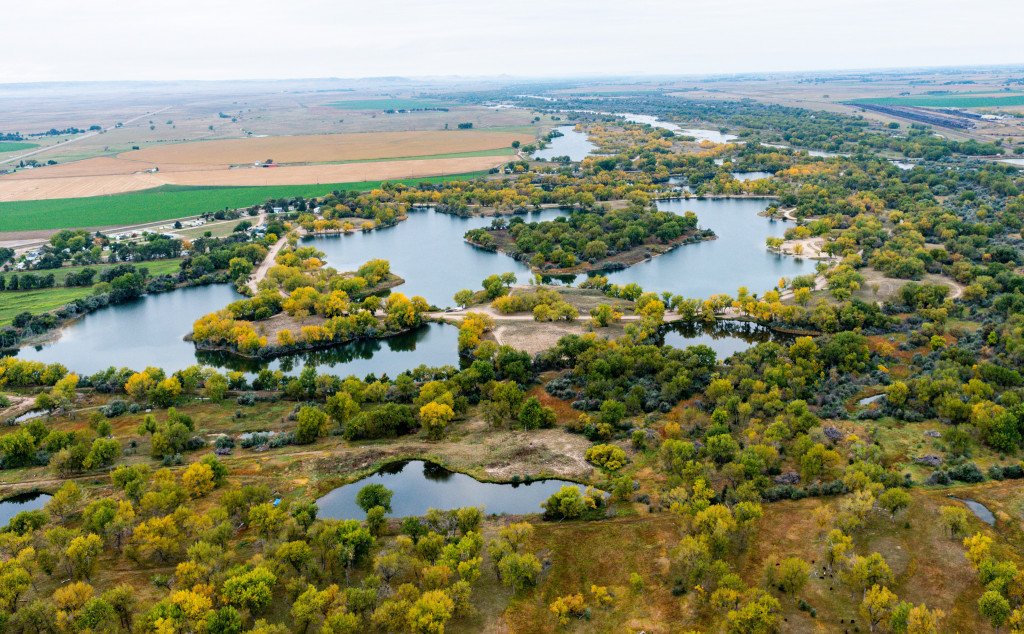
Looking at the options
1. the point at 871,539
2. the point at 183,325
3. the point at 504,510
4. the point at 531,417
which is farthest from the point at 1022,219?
the point at 183,325

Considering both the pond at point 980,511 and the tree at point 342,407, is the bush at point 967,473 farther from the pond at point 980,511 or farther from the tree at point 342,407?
the tree at point 342,407

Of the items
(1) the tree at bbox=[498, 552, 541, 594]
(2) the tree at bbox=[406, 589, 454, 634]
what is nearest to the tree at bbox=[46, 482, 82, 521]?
(2) the tree at bbox=[406, 589, 454, 634]

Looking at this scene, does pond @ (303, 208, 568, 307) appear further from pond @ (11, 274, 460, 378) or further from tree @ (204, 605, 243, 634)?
tree @ (204, 605, 243, 634)

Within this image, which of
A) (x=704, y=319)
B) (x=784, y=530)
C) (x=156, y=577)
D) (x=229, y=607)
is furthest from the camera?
(x=704, y=319)

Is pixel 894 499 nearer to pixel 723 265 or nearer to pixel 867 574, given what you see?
pixel 867 574

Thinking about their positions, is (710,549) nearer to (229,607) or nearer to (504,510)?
(504,510)

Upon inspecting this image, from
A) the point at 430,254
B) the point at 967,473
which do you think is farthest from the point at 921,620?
the point at 430,254
